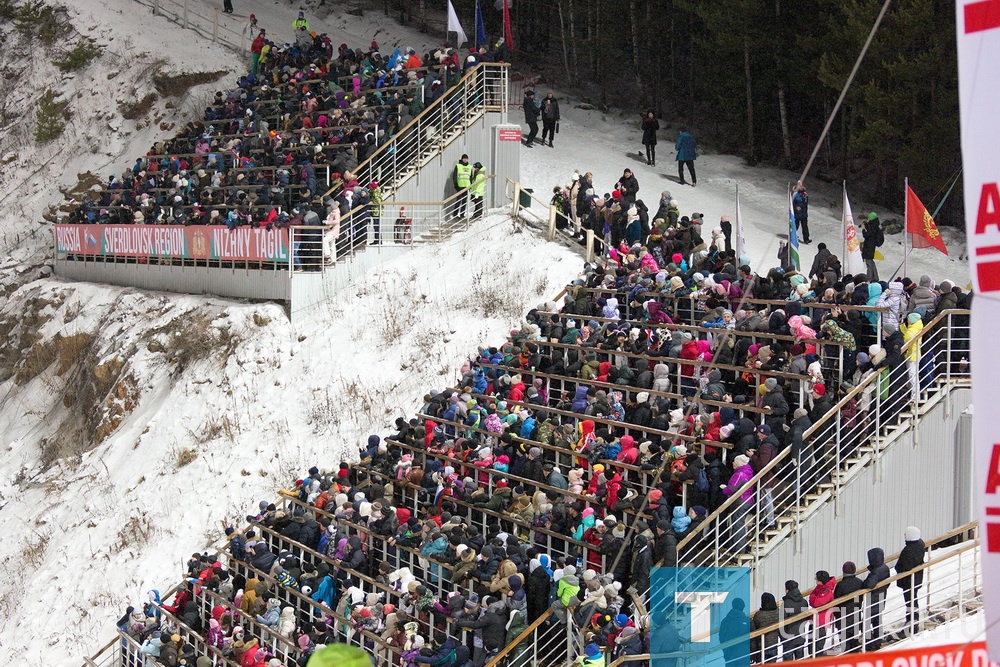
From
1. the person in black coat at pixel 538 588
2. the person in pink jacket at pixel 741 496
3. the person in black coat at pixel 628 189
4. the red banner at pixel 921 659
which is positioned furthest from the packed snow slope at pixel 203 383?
the red banner at pixel 921 659

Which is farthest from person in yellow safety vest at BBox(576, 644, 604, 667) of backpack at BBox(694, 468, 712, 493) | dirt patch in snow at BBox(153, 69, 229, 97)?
dirt patch in snow at BBox(153, 69, 229, 97)

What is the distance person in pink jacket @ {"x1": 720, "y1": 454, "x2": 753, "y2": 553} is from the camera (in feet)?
48.3

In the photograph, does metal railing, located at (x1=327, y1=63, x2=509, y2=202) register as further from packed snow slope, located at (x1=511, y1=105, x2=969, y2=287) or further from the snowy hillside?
the snowy hillside

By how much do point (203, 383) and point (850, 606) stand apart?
16.8 meters

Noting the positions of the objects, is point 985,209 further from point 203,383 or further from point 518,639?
point 203,383

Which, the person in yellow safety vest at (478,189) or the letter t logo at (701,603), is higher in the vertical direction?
the person in yellow safety vest at (478,189)

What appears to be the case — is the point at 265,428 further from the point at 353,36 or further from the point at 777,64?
the point at 353,36

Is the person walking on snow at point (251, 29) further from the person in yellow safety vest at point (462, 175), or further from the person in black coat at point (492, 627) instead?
the person in black coat at point (492, 627)

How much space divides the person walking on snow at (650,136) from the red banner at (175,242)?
34.0ft

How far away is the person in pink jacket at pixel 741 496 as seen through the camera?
14.7m

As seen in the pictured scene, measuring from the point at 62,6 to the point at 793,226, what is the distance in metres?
32.7

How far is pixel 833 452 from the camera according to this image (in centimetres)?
1555

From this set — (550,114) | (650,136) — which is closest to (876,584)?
(650,136)

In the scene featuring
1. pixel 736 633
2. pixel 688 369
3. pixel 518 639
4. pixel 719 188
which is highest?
pixel 688 369
